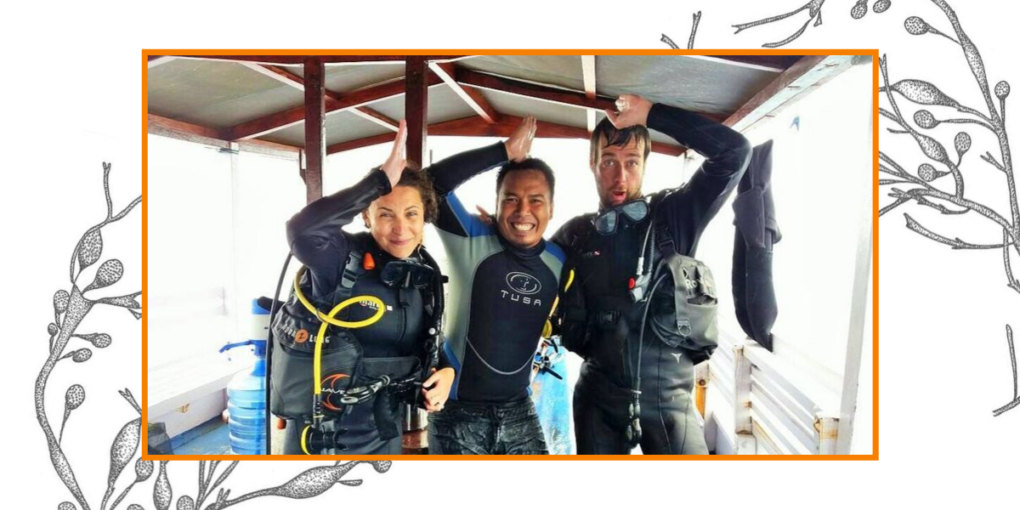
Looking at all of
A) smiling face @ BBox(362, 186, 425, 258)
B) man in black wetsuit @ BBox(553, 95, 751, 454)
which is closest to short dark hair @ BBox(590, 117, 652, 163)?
man in black wetsuit @ BBox(553, 95, 751, 454)

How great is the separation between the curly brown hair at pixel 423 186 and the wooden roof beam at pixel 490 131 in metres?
0.08

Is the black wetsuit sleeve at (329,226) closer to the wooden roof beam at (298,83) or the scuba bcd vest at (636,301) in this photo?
the wooden roof beam at (298,83)

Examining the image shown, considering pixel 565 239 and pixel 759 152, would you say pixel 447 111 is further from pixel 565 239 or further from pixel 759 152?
pixel 759 152

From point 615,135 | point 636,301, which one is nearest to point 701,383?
point 636,301

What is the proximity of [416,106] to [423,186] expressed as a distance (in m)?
0.18

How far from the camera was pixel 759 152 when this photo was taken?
1.19m

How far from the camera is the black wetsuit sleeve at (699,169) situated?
1173 millimetres

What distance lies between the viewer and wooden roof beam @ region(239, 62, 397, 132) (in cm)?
120

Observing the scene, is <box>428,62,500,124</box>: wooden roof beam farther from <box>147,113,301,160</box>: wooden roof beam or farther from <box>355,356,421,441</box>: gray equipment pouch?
<box>355,356,421,441</box>: gray equipment pouch

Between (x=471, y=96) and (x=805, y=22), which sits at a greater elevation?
(x=805, y=22)

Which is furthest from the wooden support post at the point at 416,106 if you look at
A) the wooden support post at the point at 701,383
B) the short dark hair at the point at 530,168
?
the wooden support post at the point at 701,383

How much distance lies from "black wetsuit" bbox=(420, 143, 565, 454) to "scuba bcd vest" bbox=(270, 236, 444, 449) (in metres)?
0.06

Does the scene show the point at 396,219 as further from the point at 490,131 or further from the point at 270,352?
the point at 270,352

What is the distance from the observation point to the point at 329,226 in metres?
1.19
